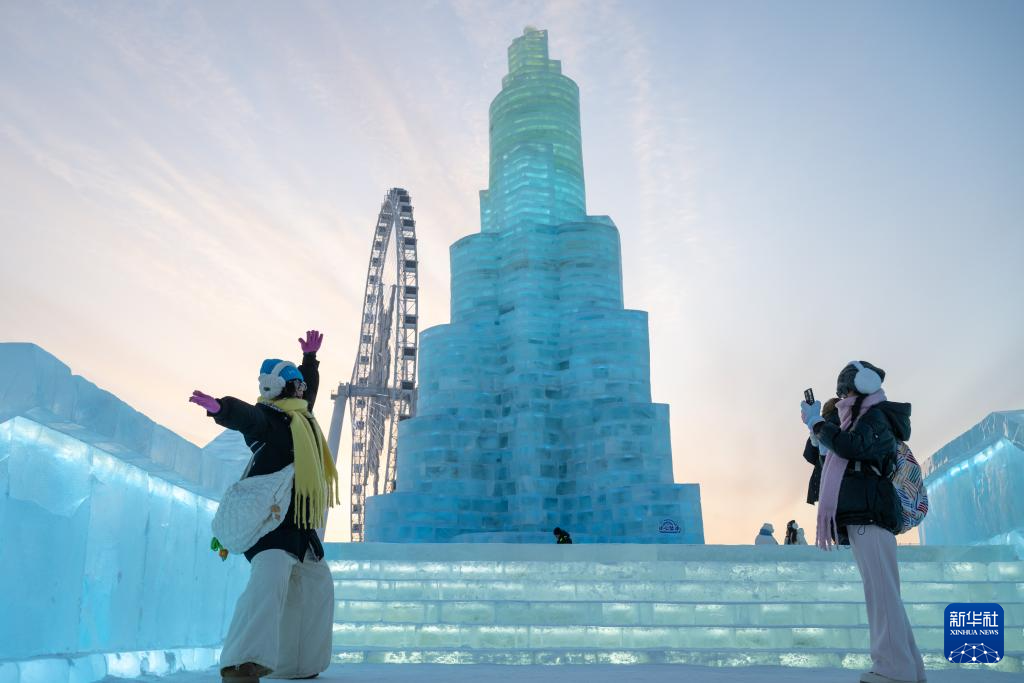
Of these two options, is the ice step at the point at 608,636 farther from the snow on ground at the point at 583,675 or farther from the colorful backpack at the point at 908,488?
the colorful backpack at the point at 908,488

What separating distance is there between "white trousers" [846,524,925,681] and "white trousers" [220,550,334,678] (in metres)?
2.71

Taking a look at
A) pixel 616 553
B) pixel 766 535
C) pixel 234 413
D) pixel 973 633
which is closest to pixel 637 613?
pixel 616 553

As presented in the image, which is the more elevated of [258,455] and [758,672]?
[258,455]

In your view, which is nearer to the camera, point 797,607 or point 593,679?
point 593,679

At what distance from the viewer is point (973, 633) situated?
6992mm

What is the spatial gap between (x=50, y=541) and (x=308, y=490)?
1.17 m

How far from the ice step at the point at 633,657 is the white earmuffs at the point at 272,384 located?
9.26ft

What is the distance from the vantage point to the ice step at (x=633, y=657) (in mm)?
6359

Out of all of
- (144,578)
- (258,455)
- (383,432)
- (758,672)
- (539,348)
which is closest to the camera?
(258,455)

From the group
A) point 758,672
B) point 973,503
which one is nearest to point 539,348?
point 973,503

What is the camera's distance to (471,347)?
16672mm

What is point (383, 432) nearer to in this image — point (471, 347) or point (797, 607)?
point (471, 347)

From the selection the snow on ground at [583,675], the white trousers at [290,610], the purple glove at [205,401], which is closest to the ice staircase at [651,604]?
the snow on ground at [583,675]

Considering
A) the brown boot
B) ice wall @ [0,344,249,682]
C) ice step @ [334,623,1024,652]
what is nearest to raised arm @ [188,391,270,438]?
ice wall @ [0,344,249,682]
